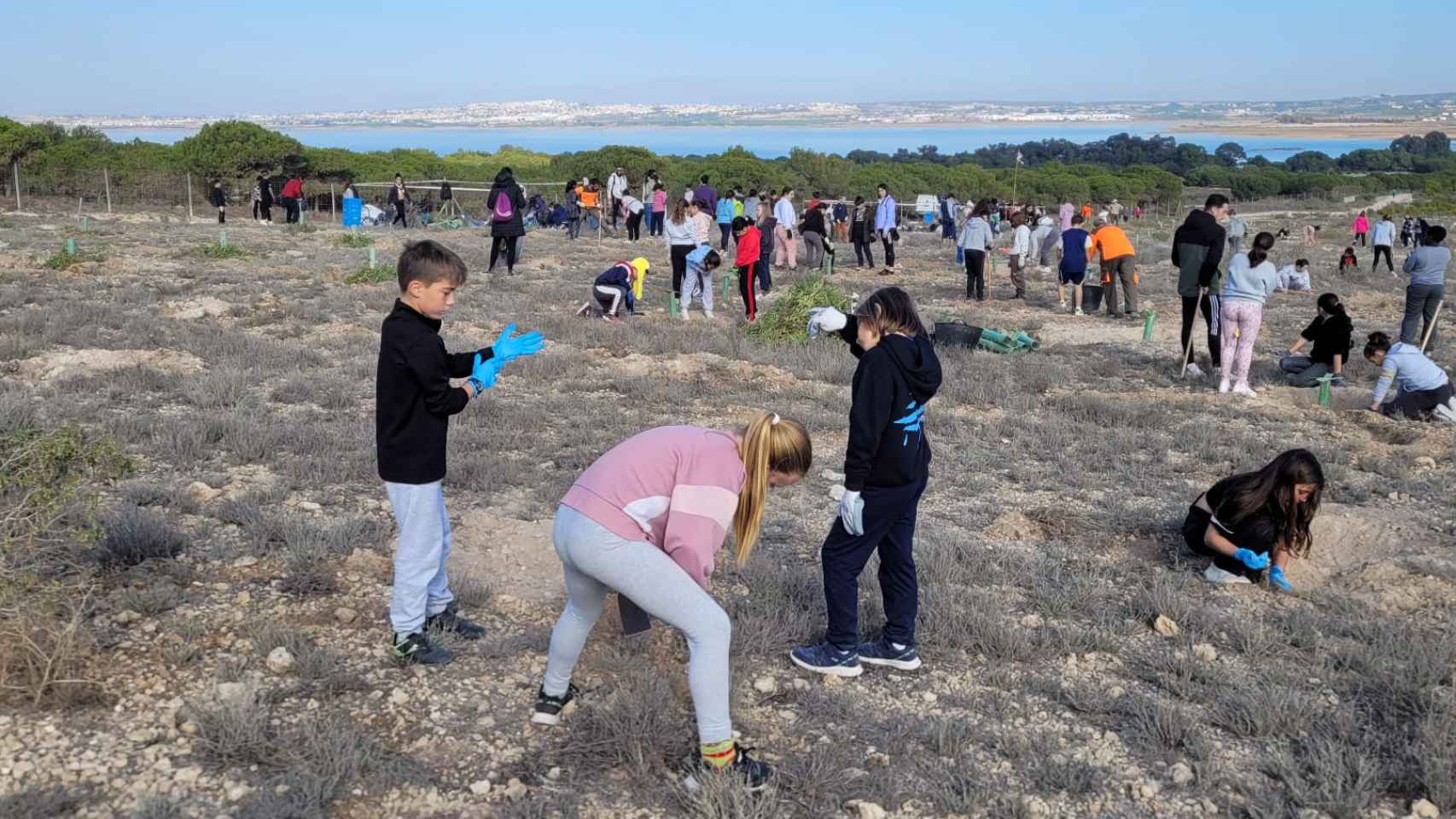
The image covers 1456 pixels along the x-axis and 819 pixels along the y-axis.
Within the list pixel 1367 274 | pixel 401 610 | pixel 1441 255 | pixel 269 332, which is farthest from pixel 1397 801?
pixel 1367 274

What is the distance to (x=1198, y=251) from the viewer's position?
10.8 m

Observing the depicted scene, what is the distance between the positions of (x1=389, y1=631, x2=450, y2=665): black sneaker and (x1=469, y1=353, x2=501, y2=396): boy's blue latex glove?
102cm

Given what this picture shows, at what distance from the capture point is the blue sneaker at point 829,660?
4484 millimetres

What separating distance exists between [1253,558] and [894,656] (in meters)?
2.18

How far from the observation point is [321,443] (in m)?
7.47

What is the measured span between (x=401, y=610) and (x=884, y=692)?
1.94 metres

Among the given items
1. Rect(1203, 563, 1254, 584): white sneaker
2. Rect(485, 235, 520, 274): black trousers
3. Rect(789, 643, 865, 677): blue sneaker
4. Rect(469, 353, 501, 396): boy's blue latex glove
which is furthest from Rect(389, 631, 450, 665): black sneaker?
Rect(485, 235, 520, 274): black trousers

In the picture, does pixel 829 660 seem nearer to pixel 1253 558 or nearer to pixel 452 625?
pixel 452 625

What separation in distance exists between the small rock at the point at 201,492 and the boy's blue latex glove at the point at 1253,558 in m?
5.56

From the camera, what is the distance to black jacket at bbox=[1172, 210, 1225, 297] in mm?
10617

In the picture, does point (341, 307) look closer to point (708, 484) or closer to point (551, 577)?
point (551, 577)

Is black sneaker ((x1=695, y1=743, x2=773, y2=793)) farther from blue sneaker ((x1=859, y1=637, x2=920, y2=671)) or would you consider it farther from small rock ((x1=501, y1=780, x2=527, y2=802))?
blue sneaker ((x1=859, y1=637, x2=920, y2=671))

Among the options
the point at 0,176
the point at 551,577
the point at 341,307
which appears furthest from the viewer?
the point at 0,176

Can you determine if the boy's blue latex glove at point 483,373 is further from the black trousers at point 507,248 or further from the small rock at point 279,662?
the black trousers at point 507,248
